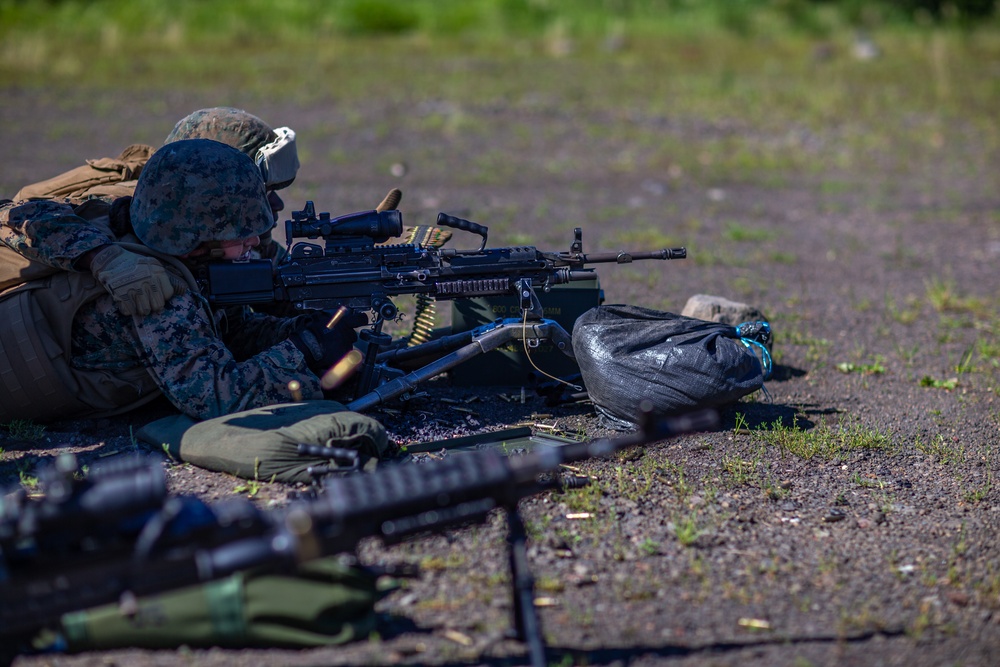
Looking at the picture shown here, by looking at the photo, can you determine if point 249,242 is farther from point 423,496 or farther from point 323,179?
A: point 323,179

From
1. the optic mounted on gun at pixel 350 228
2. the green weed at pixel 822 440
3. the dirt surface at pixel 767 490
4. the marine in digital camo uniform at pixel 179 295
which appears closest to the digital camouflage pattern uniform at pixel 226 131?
the optic mounted on gun at pixel 350 228

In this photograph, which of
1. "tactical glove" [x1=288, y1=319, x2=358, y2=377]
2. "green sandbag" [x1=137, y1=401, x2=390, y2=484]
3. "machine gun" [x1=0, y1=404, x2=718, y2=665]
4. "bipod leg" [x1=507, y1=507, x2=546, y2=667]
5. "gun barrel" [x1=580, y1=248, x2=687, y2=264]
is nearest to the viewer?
"machine gun" [x1=0, y1=404, x2=718, y2=665]

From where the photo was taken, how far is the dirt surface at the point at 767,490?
363cm

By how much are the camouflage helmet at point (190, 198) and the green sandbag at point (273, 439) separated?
0.89 metres

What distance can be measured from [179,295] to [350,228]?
982mm

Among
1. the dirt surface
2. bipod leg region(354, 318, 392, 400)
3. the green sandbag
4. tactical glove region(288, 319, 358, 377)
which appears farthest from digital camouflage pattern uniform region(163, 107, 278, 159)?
the green sandbag

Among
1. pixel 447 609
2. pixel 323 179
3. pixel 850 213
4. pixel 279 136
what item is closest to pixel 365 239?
pixel 279 136

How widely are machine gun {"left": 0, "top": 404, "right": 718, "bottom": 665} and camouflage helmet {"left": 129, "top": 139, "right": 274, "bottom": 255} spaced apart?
77.1 inches

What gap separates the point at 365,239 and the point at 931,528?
3116 millimetres

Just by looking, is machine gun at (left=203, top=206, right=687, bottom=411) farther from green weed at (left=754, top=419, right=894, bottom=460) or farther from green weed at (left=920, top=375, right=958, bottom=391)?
green weed at (left=920, top=375, right=958, bottom=391)

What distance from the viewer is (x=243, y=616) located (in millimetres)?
3373

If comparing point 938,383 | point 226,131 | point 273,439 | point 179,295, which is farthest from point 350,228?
point 938,383

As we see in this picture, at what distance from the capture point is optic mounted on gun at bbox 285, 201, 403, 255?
530 centimetres

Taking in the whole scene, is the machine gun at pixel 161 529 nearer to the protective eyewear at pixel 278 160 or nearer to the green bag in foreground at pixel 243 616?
the green bag in foreground at pixel 243 616
